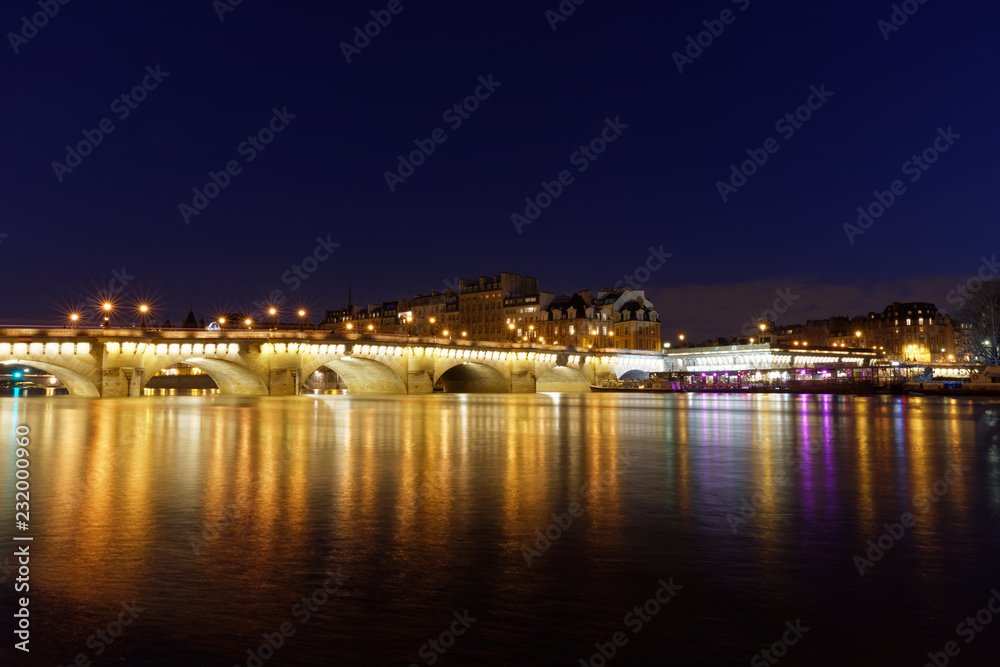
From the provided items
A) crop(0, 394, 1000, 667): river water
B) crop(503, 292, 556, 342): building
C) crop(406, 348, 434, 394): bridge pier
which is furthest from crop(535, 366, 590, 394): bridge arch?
crop(0, 394, 1000, 667): river water

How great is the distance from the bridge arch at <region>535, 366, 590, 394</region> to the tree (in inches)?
2218

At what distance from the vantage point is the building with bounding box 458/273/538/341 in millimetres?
168875

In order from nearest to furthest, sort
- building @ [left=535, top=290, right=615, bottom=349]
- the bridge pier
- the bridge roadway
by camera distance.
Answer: the bridge roadway
the bridge pier
building @ [left=535, top=290, right=615, bottom=349]

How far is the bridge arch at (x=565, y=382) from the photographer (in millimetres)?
127500

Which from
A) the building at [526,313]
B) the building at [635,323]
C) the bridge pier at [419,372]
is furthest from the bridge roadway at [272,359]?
the building at [635,323]

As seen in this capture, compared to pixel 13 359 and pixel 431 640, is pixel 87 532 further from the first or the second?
pixel 13 359

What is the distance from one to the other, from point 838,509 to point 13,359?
2862 inches

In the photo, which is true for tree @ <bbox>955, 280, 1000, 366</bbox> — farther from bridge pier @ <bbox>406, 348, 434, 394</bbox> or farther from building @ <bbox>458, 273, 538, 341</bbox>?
building @ <bbox>458, 273, 538, 341</bbox>

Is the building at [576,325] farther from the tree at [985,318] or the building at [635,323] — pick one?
the tree at [985,318]

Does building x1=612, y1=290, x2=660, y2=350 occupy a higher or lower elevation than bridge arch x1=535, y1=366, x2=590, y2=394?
higher

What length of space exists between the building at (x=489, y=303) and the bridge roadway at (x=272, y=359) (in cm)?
4551

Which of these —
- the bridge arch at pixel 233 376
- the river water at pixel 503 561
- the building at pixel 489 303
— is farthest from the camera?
the building at pixel 489 303

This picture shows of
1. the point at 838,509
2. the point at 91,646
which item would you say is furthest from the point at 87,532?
the point at 838,509

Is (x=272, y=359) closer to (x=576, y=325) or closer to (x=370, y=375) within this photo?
(x=370, y=375)
